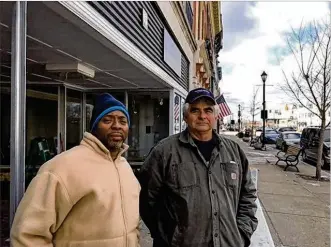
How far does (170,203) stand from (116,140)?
0.62 m

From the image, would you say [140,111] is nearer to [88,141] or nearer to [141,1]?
[141,1]

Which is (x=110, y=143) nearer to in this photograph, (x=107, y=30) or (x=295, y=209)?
(x=107, y=30)

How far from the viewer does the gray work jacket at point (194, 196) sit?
245 cm

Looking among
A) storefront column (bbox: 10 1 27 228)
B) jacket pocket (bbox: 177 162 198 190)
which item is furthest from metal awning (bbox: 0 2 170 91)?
jacket pocket (bbox: 177 162 198 190)

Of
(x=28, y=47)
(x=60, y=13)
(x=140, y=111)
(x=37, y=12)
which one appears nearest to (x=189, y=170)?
(x=60, y=13)

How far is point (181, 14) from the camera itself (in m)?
11.9

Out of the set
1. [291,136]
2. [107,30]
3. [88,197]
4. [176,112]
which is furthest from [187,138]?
[291,136]

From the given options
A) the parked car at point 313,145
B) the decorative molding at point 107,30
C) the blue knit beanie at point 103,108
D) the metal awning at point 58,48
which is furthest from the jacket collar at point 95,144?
the parked car at point 313,145

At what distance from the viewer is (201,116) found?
2.69 m

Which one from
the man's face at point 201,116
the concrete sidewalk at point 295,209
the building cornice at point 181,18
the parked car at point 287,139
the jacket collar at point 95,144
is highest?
the building cornice at point 181,18

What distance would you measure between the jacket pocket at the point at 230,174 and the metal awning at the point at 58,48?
2.06m

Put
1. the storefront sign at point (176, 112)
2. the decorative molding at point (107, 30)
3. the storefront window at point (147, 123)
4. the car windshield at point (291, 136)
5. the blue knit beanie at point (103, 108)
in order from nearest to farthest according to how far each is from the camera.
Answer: the blue knit beanie at point (103, 108) → the decorative molding at point (107, 30) → the storefront sign at point (176, 112) → the storefront window at point (147, 123) → the car windshield at point (291, 136)

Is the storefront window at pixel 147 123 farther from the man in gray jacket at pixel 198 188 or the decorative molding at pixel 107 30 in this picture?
the man in gray jacket at pixel 198 188

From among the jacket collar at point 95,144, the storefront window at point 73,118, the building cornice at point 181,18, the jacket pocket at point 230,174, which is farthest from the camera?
the storefront window at point 73,118
